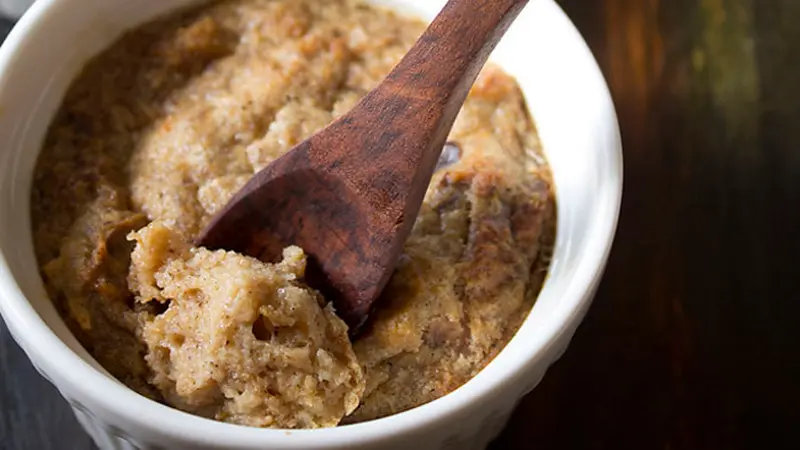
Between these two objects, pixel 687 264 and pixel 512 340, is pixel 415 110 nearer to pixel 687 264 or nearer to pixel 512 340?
pixel 512 340

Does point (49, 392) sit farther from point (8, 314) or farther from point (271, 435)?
point (271, 435)

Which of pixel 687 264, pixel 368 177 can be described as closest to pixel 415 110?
pixel 368 177

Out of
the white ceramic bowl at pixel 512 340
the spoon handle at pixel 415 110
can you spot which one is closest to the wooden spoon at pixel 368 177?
the spoon handle at pixel 415 110

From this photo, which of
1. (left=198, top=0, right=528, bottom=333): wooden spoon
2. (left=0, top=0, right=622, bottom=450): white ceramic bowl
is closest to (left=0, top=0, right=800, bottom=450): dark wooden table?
(left=0, top=0, right=622, bottom=450): white ceramic bowl

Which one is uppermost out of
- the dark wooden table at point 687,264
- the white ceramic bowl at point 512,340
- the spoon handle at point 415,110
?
the spoon handle at point 415,110

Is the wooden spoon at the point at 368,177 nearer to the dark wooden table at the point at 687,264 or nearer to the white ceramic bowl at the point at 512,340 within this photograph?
the white ceramic bowl at the point at 512,340

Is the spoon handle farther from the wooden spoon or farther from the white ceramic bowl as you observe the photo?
the white ceramic bowl
